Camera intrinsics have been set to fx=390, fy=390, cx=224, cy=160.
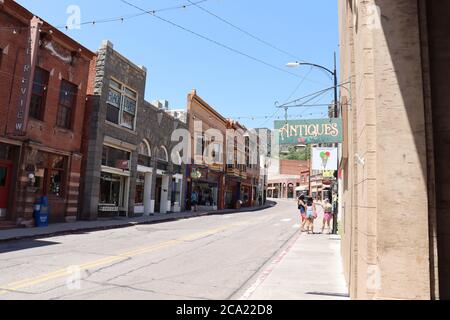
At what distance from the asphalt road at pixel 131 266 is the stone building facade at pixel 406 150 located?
3.69 m

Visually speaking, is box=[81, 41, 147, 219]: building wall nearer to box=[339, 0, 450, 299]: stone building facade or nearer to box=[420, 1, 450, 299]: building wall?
box=[339, 0, 450, 299]: stone building facade

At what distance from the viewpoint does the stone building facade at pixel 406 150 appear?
12.6 ft

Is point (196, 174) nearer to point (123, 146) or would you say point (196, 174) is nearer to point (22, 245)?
point (123, 146)

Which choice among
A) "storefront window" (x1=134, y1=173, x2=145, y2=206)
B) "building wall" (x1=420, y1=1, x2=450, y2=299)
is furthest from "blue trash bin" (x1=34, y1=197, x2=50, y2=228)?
"building wall" (x1=420, y1=1, x2=450, y2=299)

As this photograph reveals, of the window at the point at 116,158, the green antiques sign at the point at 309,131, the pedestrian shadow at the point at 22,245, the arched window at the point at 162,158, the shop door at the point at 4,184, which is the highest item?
the arched window at the point at 162,158

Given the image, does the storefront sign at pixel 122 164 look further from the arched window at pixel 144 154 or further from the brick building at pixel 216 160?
the brick building at pixel 216 160

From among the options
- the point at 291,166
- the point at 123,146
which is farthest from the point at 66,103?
the point at 291,166

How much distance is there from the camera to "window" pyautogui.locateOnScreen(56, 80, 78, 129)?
769 inches

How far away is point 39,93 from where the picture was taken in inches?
704

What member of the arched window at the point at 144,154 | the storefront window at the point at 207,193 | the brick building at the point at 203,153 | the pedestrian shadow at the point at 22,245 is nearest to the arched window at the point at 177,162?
the brick building at the point at 203,153

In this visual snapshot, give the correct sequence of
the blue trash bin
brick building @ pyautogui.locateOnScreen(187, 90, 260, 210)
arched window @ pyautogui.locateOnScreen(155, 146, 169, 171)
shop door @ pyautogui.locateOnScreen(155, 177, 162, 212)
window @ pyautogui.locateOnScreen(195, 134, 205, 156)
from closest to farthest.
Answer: the blue trash bin → arched window @ pyautogui.locateOnScreen(155, 146, 169, 171) → shop door @ pyautogui.locateOnScreen(155, 177, 162, 212) → brick building @ pyautogui.locateOnScreen(187, 90, 260, 210) → window @ pyautogui.locateOnScreen(195, 134, 205, 156)

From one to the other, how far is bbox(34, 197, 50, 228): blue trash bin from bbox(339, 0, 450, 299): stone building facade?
51.6ft

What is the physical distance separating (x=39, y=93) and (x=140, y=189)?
1095 cm
